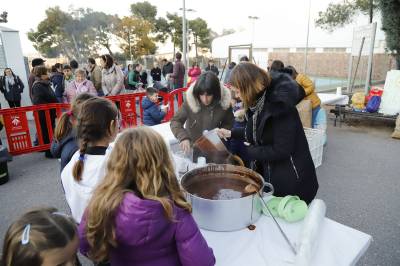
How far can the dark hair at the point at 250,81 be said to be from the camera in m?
1.71

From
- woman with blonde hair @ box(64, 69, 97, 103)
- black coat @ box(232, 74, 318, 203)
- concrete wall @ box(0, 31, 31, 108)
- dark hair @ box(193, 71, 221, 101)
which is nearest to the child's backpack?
dark hair @ box(193, 71, 221, 101)

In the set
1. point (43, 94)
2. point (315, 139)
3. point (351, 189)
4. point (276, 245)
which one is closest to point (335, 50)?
point (315, 139)

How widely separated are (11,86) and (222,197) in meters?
7.62

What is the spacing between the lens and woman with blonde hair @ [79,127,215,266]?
3.22 ft

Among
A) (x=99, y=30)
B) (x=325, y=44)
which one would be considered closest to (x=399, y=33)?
(x=325, y=44)

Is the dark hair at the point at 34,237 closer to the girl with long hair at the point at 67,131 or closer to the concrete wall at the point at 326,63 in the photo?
the girl with long hair at the point at 67,131

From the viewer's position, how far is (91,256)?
1.15 metres

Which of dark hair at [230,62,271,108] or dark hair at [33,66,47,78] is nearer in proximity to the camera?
dark hair at [230,62,271,108]

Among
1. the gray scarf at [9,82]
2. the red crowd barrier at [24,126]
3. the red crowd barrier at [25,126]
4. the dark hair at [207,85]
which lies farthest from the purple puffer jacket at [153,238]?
the gray scarf at [9,82]

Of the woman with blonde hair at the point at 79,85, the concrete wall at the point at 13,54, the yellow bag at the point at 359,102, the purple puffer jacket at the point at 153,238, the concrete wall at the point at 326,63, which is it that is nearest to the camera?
the purple puffer jacket at the point at 153,238

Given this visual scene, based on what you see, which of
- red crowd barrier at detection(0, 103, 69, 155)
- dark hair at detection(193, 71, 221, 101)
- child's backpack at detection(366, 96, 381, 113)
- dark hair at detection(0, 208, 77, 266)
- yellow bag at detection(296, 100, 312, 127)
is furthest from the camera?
child's backpack at detection(366, 96, 381, 113)

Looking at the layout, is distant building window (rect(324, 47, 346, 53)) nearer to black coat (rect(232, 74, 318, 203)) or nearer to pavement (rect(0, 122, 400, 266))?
pavement (rect(0, 122, 400, 266))

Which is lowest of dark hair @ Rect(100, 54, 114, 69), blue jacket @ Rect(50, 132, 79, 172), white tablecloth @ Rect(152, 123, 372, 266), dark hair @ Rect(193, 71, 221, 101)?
white tablecloth @ Rect(152, 123, 372, 266)

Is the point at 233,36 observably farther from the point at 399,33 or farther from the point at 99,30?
the point at 399,33
